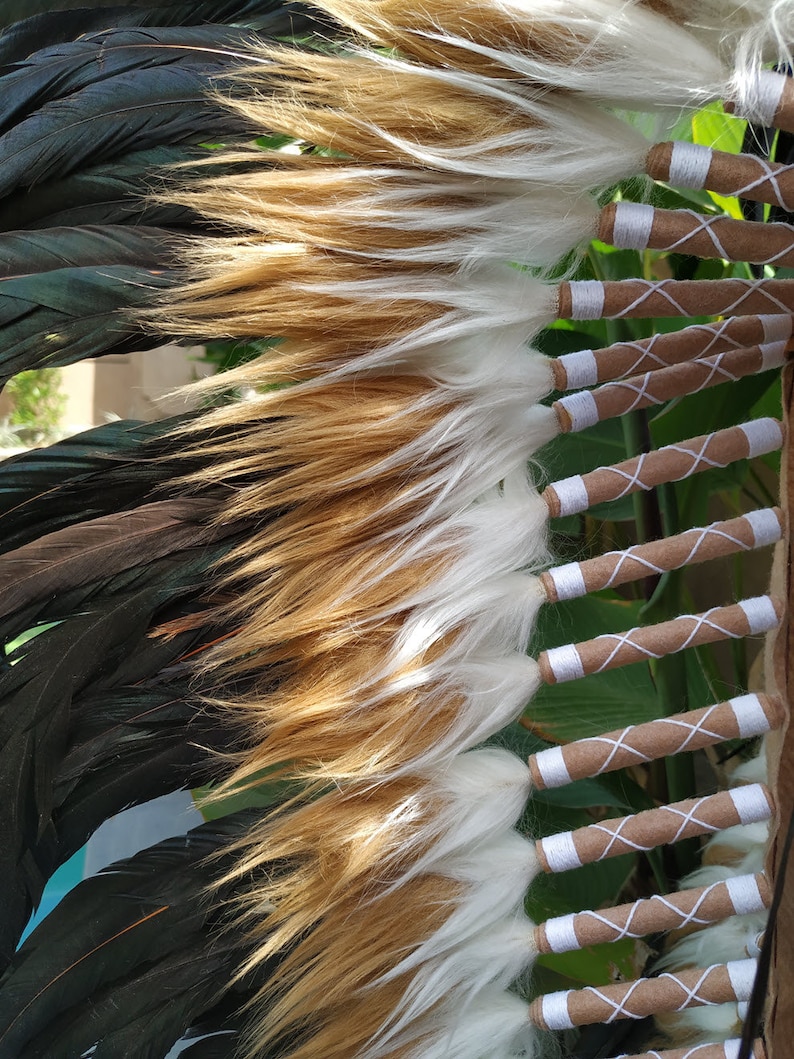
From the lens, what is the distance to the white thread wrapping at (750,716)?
440mm

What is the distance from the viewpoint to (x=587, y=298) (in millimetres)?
429

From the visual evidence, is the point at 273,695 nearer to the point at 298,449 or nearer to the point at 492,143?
the point at 298,449

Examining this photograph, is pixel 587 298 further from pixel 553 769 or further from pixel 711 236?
pixel 553 769

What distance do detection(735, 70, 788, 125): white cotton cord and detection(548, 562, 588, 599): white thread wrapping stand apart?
0.73 ft

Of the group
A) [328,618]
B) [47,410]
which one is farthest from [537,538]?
[47,410]

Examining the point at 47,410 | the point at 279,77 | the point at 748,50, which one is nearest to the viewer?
the point at 748,50

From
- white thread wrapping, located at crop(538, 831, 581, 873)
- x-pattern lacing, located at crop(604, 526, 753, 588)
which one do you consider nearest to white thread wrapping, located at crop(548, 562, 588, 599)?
x-pattern lacing, located at crop(604, 526, 753, 588)

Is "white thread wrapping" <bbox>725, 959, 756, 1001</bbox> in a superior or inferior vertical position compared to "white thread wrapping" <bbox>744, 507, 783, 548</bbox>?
inferior

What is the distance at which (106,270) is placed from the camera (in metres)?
0.43

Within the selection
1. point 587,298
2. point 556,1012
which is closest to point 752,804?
point 556,1012

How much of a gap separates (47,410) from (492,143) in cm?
191

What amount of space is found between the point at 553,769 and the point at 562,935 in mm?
88

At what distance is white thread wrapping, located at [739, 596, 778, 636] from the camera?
17.4 inches

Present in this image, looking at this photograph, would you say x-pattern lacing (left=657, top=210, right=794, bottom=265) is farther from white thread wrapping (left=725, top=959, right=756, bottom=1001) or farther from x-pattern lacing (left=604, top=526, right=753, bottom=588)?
white thread wrapping (left=725, top=959, right=756, bottom=1001)
